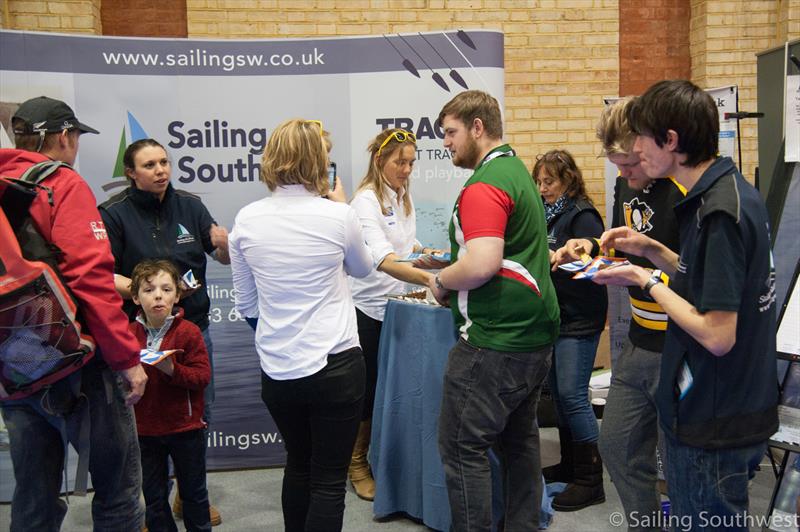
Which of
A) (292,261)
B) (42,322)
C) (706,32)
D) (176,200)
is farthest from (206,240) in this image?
(706,32)

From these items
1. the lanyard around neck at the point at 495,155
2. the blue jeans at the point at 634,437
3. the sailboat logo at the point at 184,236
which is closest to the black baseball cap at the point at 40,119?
the sailboat logo at the point at 184,236

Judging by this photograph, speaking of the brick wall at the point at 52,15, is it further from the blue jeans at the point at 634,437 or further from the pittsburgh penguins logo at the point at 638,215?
the blue jeans at the point at 634,437

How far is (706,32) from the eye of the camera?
17.6 ft

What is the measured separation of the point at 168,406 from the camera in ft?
8.59

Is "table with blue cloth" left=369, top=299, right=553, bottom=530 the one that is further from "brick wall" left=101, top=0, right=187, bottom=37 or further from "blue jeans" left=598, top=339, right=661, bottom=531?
"brick wall" left=101, top=0, right=187, bottom=37

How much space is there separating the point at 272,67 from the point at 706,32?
130 inches

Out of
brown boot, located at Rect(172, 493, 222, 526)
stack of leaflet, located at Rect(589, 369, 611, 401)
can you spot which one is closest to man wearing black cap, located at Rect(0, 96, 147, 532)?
brown boot, located at Rect(172, 493, 222, 526)

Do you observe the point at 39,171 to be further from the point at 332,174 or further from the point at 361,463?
the point at 361,463

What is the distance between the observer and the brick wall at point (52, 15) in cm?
471

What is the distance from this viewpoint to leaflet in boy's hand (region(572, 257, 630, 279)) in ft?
6.13

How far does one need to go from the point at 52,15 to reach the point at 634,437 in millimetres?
4298

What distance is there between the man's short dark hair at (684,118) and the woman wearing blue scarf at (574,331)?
1536mm

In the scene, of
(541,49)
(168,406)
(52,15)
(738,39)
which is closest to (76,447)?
(168,406)

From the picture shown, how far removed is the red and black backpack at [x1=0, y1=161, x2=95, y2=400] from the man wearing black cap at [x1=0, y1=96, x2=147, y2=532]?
3 cm
